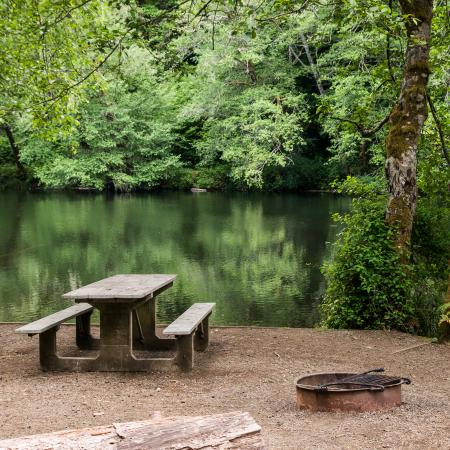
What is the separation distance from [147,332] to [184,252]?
11.9 m

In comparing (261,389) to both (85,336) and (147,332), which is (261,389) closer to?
(147,332)

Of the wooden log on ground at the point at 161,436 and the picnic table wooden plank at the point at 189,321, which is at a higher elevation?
the wooden log on ground at the point at 161,436

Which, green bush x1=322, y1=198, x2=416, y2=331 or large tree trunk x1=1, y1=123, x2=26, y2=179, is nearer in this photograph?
green bush x1=322, y1=198, x2=416, y2=331

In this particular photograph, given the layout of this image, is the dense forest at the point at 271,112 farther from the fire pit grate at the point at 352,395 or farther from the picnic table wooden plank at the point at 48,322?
the picnic table wooden plank at the point at 48,322

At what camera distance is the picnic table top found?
6133 mm

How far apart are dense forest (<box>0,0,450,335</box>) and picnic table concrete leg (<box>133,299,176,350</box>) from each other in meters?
2.09

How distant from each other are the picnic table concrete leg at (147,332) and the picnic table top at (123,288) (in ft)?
1.19

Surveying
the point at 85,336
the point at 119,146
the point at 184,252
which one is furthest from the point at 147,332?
the point at 119,146

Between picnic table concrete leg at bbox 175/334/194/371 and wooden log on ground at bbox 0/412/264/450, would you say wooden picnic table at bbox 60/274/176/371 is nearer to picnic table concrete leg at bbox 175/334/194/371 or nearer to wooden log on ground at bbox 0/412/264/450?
picnic table concrete leg at bbox 175/334/194/371

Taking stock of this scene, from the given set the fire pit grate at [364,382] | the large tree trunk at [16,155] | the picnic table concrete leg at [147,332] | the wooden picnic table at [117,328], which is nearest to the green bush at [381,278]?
the picnic table concrete leg at [147,332]

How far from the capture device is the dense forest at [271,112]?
8.41 m

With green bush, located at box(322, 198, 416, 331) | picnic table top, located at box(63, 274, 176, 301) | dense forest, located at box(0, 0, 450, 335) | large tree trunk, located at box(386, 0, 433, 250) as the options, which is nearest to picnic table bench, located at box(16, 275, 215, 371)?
picnic table top, located at box(63, 274, 176, 301)

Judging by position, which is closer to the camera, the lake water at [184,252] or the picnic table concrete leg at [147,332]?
the picnic table concrete leg at [147,332]

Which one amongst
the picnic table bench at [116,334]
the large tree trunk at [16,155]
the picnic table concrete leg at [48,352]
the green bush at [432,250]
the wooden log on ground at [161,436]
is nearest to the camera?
the wooden log on ground at [161,436]
